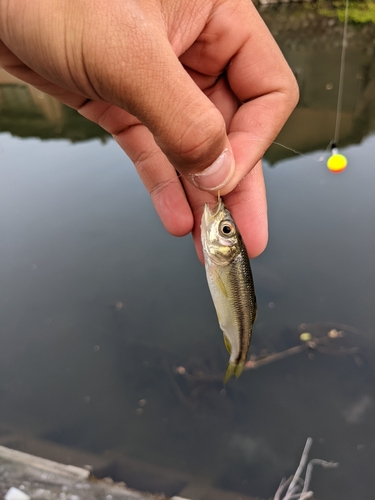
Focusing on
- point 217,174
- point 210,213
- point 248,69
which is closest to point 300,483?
point 210,213

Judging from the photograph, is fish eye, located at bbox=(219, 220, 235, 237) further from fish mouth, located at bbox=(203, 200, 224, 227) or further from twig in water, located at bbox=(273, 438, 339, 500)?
twig in water, located at bbox=(273, 438, 339, 500)

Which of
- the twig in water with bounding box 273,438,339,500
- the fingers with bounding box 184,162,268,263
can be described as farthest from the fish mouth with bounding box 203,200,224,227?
the twig in water with bounding box 273,438,339,500

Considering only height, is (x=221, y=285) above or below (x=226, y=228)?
below

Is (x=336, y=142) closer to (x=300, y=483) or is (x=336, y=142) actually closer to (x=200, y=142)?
(x=300, y=483)

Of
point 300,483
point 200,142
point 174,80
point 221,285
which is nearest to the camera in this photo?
point 174,80

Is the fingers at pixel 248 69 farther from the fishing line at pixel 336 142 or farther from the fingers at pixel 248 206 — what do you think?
the fishing line at pixel 336 142

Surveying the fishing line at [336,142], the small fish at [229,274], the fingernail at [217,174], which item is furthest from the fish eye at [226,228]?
the fishing line at [336,142]
